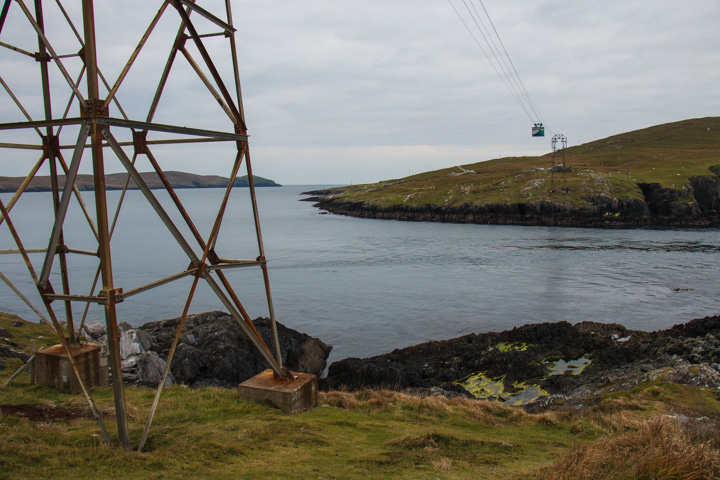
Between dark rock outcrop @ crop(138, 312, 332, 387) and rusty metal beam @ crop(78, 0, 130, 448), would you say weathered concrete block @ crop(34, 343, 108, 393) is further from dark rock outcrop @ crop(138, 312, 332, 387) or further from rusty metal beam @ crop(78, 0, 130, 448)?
dark rock outcrop @ crop(138, 312, 332, 387)

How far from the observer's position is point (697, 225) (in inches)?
3644

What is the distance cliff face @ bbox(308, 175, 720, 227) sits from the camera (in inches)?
3730

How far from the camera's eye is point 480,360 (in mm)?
26000

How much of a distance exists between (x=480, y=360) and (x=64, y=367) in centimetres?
1944

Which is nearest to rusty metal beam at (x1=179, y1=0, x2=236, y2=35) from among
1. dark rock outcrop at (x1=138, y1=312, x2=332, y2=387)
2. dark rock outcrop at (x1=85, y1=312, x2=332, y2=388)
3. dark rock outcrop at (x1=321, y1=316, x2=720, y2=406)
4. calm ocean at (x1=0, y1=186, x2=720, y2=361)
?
dark rock outcrop at (x1=85, y1=312, x2=332, y2=388)

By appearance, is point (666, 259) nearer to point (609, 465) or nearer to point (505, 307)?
point (505, 307)

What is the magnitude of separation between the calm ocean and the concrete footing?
596 inches

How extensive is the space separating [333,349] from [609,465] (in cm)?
2202

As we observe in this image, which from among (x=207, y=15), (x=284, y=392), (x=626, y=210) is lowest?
(x=284, y=392)

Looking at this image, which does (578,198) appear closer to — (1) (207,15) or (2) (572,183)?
(2) (572,183)

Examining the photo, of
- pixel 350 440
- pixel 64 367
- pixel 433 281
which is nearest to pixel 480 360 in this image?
pixel 350 440

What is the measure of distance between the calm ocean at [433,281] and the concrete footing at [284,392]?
15144 mm

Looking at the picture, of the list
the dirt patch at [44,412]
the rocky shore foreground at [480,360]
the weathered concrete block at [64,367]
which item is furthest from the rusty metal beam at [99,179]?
the rocky shore foreground at [480,360]

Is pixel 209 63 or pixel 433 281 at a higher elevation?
pixel 209 63
